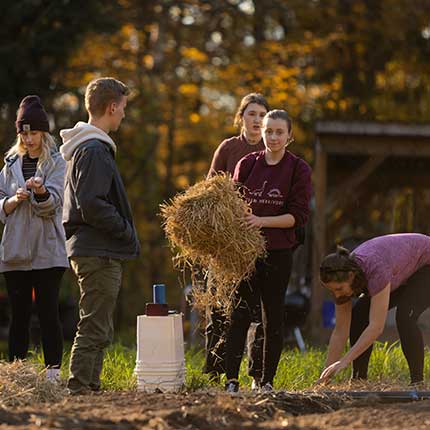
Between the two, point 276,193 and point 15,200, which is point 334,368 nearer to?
point 276,193

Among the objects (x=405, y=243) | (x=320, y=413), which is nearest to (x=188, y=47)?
(x=405, y=243)

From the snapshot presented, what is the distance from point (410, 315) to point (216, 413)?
2.19m

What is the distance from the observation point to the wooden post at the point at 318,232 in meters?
13.3

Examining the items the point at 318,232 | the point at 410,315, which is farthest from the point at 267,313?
the point at 318,232

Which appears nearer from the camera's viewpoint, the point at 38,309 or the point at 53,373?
the point at 53,373

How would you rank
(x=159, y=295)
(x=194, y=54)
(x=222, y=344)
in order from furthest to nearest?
1. (x=194, y=54)
2. (x=222, y=344)
3. (x=159, y=295)

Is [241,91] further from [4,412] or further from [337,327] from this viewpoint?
[4,412]

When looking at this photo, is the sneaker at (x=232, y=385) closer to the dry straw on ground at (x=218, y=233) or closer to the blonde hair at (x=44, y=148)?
the dry straw on ground at (x=218, y=233)

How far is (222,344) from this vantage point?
24.0 ft

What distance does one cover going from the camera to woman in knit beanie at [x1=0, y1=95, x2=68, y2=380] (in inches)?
269

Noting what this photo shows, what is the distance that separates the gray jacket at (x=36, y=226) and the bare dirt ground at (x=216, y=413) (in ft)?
3.97

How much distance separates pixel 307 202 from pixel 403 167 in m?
9.10

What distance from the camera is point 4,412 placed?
5.18 m

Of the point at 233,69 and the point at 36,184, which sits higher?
the point at 233,69
